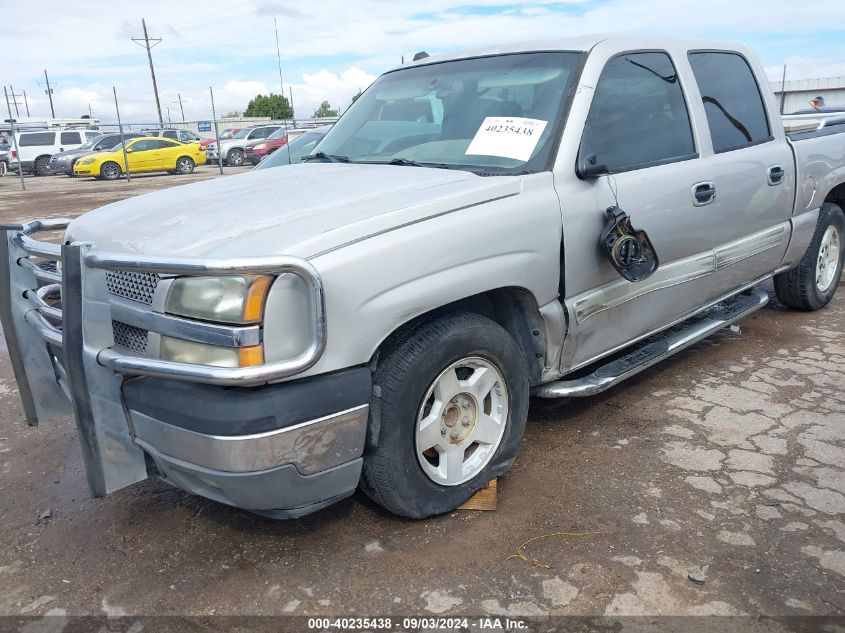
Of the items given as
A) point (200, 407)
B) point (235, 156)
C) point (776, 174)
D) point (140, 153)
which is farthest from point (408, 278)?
point (235, 156)

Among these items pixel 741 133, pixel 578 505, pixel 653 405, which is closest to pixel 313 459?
pixel 578 505

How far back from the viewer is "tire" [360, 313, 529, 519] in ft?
8.11

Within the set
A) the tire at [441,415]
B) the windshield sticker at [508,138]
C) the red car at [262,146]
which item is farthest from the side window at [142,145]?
the tire at [441,415]

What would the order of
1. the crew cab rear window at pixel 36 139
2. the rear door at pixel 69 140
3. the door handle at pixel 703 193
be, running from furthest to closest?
the rear door at pixel 69 140 < the crew cab rear window at pixel 36 139 < the door handle at pixel 703 193

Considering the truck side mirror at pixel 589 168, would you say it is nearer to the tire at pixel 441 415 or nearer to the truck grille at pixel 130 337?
the tire at pixel 441 415

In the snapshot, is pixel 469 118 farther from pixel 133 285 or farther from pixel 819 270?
pixel 819 270

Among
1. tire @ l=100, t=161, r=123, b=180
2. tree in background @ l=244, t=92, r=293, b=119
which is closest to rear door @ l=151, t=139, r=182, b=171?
tire @ l=100, t=161, r=123, b=180

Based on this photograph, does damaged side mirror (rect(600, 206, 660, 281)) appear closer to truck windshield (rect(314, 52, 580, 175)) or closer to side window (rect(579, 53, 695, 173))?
side window (rect(579, 53, 695, 173))

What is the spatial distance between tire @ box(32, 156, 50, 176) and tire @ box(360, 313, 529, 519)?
2995 centimetres

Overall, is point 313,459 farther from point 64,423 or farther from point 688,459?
point 64,423

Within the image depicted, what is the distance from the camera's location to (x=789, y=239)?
4.64 meters

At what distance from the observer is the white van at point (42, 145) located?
92.5 feet

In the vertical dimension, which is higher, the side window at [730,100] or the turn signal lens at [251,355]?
the side window at [730,100]

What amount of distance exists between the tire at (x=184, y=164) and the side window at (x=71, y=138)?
6.27m
